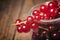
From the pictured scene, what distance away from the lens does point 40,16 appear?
3.45 feet

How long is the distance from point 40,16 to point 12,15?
0.27 metres

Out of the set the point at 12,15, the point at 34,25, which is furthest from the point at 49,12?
the point at 12,15

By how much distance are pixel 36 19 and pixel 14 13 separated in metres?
0.24

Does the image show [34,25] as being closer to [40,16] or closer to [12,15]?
[40,16]

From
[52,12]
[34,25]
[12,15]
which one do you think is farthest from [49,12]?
[12,15]

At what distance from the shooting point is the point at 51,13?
1.02 meters

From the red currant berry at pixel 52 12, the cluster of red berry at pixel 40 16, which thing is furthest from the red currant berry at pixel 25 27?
the red currant berry at pixel 52 12

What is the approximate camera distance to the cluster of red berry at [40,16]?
3.36 ft

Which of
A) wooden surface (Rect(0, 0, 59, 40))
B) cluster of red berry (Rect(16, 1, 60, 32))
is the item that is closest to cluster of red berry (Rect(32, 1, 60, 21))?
cluster of red berry (Rect(16, 1, 60, 32))

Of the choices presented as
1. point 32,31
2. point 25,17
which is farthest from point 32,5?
point 32,31

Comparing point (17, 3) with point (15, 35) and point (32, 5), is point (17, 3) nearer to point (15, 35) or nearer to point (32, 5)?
point (32, 5)

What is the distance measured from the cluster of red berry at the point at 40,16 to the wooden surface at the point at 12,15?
6cm

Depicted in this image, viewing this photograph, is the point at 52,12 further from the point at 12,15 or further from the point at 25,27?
the point at 12,15

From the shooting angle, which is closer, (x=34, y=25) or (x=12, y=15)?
(x=34, y=25)
